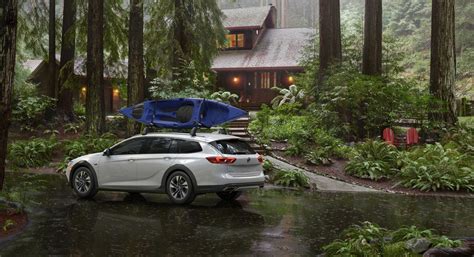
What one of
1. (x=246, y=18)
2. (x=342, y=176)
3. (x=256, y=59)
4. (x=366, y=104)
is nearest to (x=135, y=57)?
(x=366, y=104)

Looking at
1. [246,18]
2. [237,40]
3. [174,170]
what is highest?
[246,18]

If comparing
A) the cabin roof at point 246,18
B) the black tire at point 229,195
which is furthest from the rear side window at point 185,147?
the cabin roof at point 246,18

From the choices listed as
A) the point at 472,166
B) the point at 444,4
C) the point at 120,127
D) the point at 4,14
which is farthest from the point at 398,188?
the point at 120,127

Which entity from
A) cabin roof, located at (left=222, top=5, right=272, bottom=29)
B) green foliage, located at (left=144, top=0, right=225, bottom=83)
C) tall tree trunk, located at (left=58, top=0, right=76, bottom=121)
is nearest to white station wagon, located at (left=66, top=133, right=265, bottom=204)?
green foliage, located at (left=144, top=0, right=225, bottom=83)

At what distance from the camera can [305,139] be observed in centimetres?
1942

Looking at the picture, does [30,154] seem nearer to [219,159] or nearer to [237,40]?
[219,159]

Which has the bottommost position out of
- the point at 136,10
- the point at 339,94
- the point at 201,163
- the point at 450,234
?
the point at 450,234

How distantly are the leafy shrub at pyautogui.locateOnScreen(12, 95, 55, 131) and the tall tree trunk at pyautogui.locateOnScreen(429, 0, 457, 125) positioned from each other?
18.8 m

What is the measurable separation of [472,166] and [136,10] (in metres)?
13.8

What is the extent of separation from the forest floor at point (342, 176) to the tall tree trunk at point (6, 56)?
10.0 m

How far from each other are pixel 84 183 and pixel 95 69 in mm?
10013

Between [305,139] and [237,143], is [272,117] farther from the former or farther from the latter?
[237,143]

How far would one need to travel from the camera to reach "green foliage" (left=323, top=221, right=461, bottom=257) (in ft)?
21.4

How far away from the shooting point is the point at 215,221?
9625 millimetres
